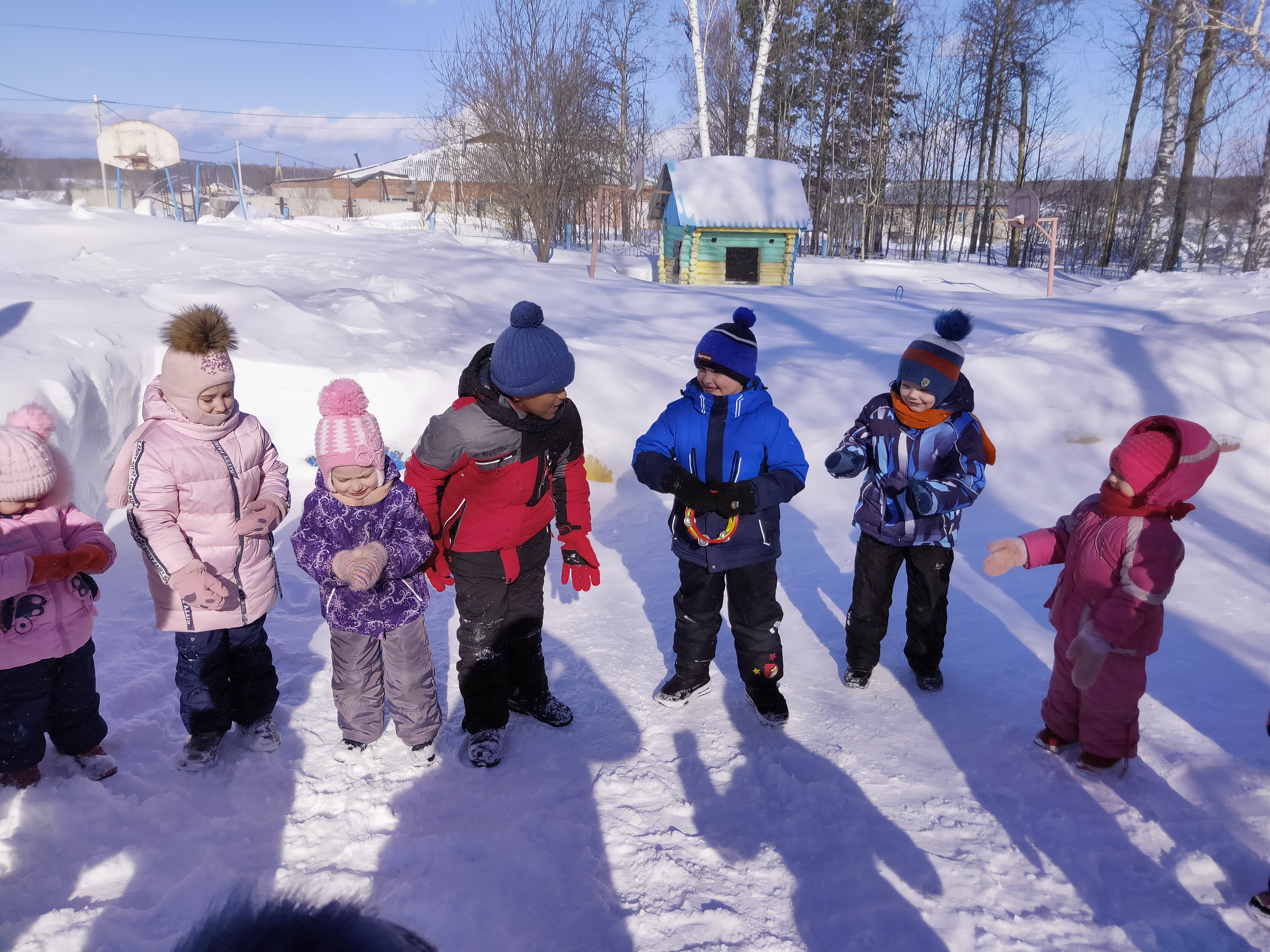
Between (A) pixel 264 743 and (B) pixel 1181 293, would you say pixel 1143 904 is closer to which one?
(A) pixel 264 743

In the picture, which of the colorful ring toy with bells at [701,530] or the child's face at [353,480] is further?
the colorful ring toy with bells at [701,530]

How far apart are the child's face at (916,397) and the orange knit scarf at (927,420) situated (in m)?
0.01

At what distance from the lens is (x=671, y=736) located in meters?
2.69

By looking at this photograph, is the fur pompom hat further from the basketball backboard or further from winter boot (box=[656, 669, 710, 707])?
the basketball backboard

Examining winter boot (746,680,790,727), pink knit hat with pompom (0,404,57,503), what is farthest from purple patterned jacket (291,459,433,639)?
winter boot (746,680,790,727)

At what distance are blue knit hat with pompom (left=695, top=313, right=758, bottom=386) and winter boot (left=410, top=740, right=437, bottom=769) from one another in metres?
1.67

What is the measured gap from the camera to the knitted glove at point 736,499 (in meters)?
2.37

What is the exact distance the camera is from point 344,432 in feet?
7.14

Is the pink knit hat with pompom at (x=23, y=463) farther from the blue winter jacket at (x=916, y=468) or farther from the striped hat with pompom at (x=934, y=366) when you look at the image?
the striped hat with pompom at (x=934, y=366)

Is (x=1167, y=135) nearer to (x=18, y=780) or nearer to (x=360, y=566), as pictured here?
(x=360, y=566)

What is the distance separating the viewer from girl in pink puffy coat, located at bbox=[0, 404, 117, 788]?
2078 millimetres

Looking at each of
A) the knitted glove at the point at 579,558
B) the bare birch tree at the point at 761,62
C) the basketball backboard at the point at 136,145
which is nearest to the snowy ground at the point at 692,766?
the knitted glove at the point at 579,558

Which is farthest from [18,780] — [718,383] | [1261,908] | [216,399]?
[1261,908]

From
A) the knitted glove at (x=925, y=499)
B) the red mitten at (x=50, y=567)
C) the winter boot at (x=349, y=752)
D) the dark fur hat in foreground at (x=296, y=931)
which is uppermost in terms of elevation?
the knitted glove at (x=925, y=499)
